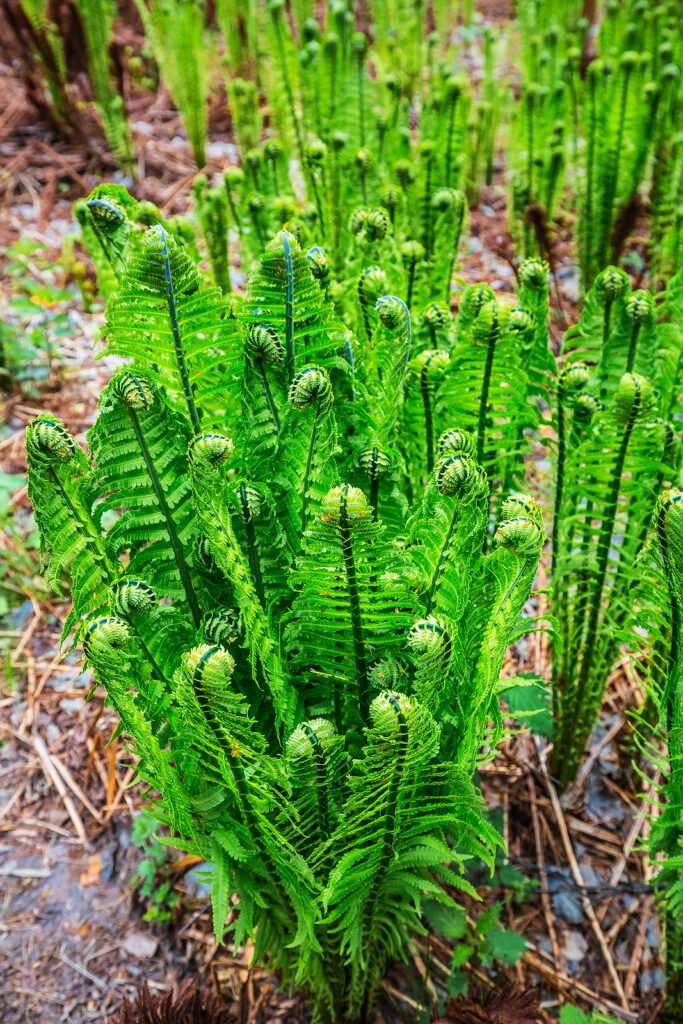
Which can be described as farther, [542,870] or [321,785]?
[542,870]

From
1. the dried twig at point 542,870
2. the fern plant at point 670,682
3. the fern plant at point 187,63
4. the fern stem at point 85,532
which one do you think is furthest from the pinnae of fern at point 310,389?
the fern plant at point 187,63

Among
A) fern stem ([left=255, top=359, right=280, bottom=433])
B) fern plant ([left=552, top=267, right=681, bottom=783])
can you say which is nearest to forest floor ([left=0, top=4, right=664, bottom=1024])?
fern plant ([left=552, top=267, right=681, bottom=783])

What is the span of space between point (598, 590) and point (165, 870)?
1113mm

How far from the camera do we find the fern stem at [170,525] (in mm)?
1010

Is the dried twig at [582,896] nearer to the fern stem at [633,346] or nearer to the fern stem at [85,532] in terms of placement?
the fern stem at [633,346]

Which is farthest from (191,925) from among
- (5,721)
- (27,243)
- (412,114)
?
(412,114)

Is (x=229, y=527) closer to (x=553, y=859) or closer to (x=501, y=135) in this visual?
(x=553, y=859)

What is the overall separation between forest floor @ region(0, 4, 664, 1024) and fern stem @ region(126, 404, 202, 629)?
33 centimetres

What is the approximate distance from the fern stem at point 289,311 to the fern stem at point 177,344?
15 centimetres

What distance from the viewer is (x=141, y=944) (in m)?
1.59

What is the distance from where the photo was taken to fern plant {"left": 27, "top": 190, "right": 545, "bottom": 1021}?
912mm

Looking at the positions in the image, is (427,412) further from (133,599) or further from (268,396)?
(133,599)

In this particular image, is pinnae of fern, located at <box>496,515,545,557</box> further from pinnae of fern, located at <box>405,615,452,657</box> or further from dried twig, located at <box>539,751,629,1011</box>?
dried twig, located at <box>539,751,629,1011</box>

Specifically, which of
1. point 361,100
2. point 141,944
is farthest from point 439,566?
Result: point 361,100
